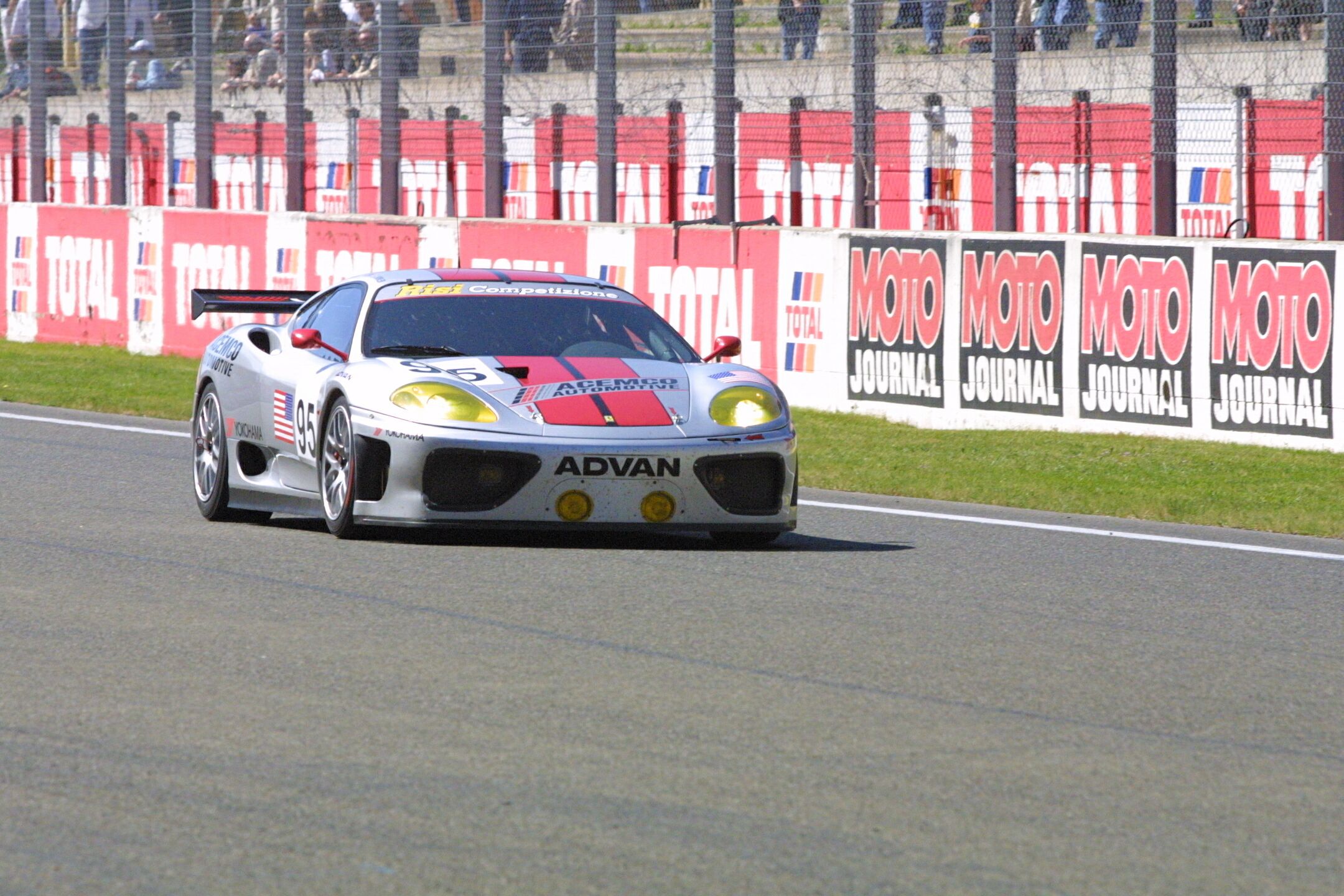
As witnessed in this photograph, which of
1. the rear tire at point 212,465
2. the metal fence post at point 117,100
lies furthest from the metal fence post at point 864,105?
the metal fence post at point 117,100

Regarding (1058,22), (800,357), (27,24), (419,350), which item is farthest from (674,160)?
(27,24)

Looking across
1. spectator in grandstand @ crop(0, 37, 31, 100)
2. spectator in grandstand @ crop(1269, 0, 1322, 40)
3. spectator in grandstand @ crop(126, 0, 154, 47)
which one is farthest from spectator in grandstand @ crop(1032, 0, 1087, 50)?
spectator in grandstand @ crop(0, 37, 31, 100)

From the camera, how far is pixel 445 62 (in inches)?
795

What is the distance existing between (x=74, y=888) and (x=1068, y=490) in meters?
8.36

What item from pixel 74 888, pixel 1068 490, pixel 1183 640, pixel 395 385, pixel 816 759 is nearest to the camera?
pixel 74 888

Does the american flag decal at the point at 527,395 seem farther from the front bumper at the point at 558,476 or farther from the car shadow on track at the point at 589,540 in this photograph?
the car shadow on track at the point at 589,540

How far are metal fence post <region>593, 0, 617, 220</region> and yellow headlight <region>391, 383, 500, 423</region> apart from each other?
9.67m

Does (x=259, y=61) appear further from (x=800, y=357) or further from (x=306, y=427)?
(x=306, y=427)

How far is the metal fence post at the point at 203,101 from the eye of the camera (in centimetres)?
2277

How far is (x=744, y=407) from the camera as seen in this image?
368 inches

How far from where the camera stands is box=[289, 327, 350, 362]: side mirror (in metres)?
9.98

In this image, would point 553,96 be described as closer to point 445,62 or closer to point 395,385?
point 445,62

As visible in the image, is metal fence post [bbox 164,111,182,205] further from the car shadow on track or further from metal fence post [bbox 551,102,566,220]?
the car shadow on track

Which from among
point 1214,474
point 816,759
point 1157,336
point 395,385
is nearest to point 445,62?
point 1157,336
